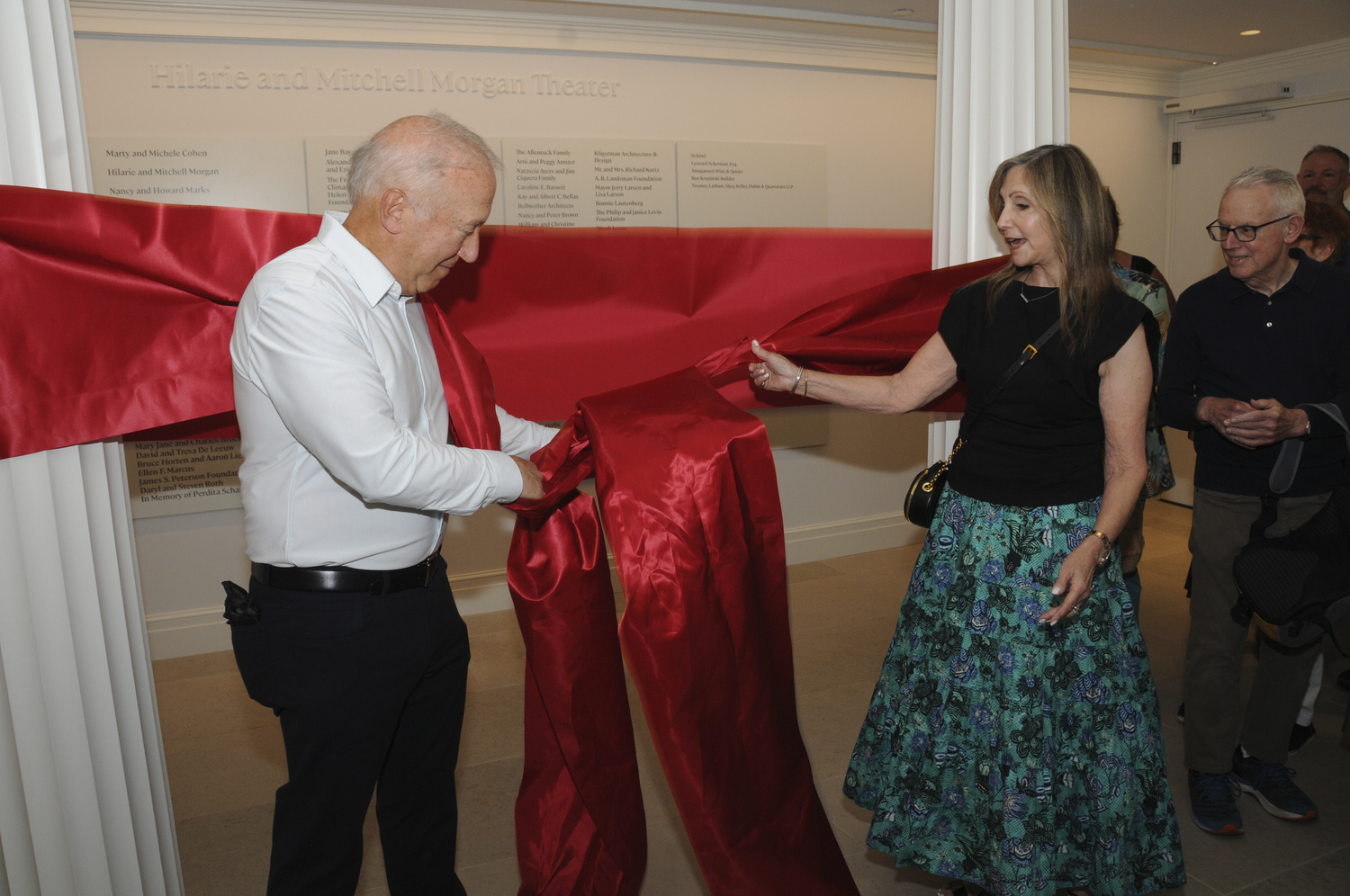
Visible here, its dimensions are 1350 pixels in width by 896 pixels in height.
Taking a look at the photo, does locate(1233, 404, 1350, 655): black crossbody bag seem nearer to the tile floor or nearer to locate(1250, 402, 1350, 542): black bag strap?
locate(1250, 402, 1350, 542): black bag strap

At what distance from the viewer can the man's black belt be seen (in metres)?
1.59

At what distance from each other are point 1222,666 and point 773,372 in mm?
1598

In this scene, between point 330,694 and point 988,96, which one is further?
point 988,96

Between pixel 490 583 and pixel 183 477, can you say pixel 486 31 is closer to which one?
pixel 183 477

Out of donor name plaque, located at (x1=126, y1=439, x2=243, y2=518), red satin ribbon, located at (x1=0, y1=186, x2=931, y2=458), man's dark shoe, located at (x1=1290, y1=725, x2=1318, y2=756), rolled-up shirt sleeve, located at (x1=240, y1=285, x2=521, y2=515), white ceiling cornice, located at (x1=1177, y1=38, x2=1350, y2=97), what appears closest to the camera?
rolled-up shirt sleeve, located at (x1=240, y1=285, x2=521, y2=515)

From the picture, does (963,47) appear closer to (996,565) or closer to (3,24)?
(996,565)

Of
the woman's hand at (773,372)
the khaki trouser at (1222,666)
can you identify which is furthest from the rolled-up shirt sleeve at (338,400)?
the khaki trouser at (1222,666)

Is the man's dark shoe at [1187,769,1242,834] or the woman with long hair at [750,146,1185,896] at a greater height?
the woman with long hair at [750,146,1185,896]

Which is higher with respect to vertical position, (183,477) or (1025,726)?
(183,477)

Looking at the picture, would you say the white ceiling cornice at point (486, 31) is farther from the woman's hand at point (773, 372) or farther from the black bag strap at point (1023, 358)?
the black bag strap at point (1023, 358)

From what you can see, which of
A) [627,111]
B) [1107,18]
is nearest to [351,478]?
[627,111]

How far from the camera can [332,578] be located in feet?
5.25

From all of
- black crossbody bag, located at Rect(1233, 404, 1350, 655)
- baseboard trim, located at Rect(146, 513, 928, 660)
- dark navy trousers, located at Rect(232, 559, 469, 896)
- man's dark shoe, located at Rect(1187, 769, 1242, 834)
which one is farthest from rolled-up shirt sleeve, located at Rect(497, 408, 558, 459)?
baseboard trim, located at Rect(146, 513, 928, 660)

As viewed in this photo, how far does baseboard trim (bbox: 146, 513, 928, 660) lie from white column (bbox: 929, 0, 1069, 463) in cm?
277
